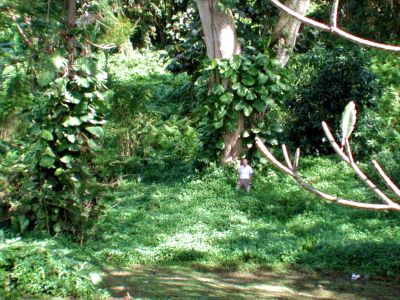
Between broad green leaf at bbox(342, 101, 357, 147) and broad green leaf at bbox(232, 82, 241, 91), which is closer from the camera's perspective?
broad green leaf at bbox(342, 101, 357, 147)

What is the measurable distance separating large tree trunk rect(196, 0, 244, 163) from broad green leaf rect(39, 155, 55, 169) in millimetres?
3823

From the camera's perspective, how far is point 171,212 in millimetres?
9492

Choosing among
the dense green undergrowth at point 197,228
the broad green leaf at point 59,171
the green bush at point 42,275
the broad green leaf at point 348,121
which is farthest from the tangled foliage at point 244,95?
the broad green leaf at point 348,121

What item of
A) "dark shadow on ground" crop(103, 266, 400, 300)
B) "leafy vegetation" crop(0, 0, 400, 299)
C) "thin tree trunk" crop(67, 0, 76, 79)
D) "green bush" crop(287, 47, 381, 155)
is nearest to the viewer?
"dark shadow on ground" crop(103, 266, 400, 300)

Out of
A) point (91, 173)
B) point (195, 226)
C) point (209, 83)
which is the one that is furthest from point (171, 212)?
point (209, 83)

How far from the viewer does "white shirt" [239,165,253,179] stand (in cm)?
985

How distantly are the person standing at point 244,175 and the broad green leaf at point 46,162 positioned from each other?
10.8ft

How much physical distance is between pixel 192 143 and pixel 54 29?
6.33 m

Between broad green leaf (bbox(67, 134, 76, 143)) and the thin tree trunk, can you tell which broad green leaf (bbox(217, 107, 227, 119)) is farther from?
the thin tree trunk

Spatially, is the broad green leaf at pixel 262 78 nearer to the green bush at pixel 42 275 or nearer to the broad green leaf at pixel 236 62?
the broad green leaf at pixel 236 62

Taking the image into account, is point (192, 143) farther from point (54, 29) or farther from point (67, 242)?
point (54, 29)

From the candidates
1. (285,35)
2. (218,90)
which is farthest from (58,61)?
(285,35)

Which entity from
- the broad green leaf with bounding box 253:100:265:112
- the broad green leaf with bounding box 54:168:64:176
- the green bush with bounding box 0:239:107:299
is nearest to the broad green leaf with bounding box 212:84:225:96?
the broad green leaf with bounding box 253:100:265:112

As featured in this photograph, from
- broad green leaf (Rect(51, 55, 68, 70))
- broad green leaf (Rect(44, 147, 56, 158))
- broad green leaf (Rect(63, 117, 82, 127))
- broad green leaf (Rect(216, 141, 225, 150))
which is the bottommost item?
broad green leaf (Rect(44, 147, 56, 158))
